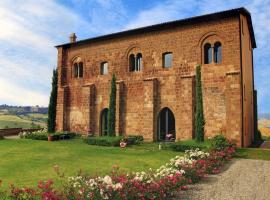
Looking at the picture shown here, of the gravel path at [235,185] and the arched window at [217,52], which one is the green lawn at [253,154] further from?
the arched window at [217,52]

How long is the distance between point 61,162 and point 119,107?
12912 millimetres

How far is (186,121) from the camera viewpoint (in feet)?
78.9

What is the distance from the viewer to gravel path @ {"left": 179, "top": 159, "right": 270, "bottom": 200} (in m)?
9.84

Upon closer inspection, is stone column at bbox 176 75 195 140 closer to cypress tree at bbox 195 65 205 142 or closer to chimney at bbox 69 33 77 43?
cypress tree at bbox 195 65 205 142

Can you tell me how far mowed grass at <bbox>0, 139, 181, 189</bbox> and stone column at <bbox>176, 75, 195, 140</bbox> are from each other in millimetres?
4359

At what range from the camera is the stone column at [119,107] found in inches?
1109

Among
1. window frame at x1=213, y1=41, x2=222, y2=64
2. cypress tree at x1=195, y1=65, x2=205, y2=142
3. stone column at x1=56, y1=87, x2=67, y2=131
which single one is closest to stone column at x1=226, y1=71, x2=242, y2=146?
window frame at x1=213, y1=41, x2=222, y2=64

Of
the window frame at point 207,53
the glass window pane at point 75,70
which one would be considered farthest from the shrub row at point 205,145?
the glass window pane at point 75,70

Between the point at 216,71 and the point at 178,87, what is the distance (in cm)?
344

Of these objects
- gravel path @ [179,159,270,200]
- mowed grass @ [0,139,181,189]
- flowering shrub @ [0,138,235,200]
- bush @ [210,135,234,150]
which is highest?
bush @ [210,135,234,150]

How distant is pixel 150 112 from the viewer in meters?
26.2

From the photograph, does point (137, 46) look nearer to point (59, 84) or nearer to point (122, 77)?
point (122, 77)

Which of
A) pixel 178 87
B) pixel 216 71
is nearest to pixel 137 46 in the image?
pixel 178 87

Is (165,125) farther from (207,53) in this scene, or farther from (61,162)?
(61,162)
